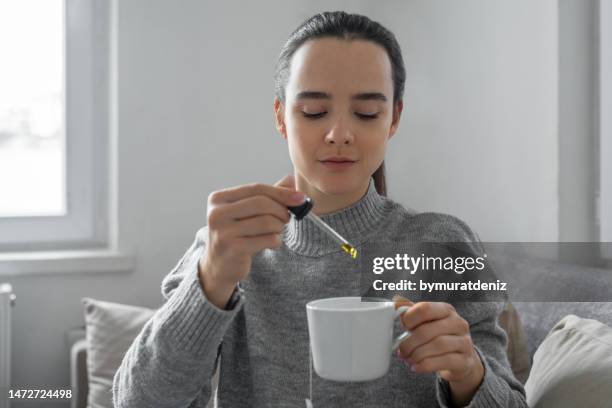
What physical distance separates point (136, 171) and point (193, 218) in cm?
25

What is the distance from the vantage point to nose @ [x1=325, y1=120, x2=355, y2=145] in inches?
37.6

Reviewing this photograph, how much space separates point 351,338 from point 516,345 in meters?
0.92

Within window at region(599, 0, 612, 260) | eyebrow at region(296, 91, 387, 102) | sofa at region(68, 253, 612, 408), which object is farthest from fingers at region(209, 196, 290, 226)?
window at region(599, 0, 612, 260)

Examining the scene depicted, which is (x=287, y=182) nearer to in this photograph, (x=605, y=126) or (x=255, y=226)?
(x=255, y=226)

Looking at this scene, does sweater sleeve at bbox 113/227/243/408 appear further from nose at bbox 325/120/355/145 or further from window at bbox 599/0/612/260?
window at bbox 599/0/612/260

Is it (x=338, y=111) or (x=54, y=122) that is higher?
(x=54, y=122)

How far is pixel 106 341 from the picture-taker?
217cm

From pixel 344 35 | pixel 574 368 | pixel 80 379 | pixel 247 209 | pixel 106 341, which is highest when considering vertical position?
pixel 344 35

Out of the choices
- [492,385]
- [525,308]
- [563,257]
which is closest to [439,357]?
[492,385]

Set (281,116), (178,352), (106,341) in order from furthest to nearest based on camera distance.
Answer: (106,341), (281,116), (178,352)

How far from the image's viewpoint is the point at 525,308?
1618mm

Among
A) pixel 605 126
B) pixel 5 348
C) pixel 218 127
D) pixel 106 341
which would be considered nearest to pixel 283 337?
pixel 605 126

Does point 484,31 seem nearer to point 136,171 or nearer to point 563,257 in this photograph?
point 563,257

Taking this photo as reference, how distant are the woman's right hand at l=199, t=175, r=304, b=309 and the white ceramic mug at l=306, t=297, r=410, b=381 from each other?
0.10 meters
